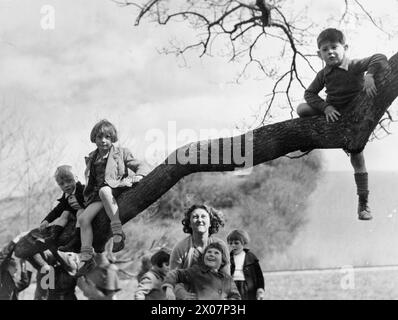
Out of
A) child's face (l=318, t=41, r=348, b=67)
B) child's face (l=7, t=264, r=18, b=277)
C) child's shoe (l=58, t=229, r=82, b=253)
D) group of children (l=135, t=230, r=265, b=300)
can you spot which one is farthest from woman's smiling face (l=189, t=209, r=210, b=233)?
child's face (l=7, t=264, r=18, b=277)

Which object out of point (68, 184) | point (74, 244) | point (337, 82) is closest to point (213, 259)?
point (74, 244)

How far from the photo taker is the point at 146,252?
4.63 meters

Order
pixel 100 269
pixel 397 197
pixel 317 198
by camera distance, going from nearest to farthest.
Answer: pixel 100 269 → pixel 397 197 → pixel 317 198

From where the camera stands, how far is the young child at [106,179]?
4098mm

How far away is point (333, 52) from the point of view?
4.04 meters

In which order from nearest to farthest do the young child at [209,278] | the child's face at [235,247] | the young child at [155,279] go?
the young child at [209,278]
the young child at [155,279]
the child's face at [235,247]

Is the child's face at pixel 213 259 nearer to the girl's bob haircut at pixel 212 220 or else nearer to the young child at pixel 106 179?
the girl's bob haircut at pixel 212 220

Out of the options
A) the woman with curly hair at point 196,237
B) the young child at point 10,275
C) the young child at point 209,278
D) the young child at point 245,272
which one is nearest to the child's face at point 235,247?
the young child at point 245,272

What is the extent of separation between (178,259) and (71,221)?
0.77 meters

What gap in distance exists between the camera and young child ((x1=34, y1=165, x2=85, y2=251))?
427cm

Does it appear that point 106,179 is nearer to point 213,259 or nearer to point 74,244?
point 74,244

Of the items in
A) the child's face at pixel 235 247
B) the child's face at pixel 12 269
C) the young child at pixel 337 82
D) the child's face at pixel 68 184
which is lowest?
the child's face at pixel 12 269
